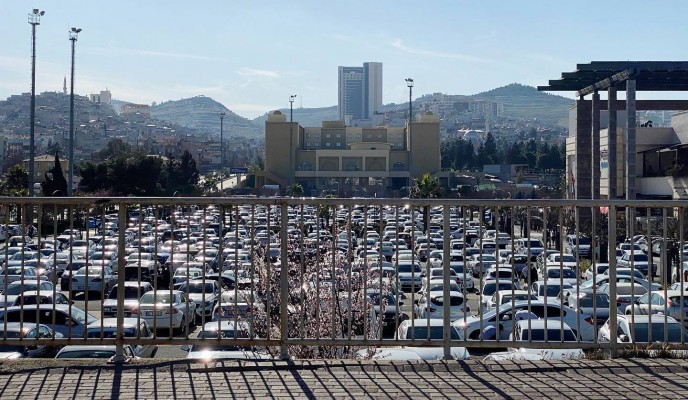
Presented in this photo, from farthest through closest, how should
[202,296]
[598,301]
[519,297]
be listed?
[598,301]
[519,297]
[202,296]

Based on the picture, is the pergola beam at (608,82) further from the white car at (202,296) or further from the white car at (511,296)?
the white car at (511,296)

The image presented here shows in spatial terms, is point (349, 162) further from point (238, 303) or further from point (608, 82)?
point (238, 303)

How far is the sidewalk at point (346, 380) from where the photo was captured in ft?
15.7

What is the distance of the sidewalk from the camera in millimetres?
4793

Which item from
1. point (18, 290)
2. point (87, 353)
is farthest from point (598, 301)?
point (18, 290)

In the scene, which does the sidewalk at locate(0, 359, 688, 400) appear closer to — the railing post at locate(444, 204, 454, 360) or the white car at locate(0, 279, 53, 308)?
the railing post at locate(444, 204, 454, 360)

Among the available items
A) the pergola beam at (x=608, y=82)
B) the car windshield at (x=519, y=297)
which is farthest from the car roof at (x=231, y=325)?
the pergola beam at (x=608, y=82)

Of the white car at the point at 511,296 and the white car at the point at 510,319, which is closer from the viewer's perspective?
the white car at the point at 511,296

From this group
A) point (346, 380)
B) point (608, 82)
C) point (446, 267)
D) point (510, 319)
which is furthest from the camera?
point (608, 82)

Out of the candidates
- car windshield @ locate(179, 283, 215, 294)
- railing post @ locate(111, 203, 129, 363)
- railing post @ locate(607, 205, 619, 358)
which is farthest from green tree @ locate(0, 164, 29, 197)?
railing post @ locate(607, 205, 619, 358)

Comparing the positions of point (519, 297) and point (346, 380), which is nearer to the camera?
point (346, 380)

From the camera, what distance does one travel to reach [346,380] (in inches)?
199

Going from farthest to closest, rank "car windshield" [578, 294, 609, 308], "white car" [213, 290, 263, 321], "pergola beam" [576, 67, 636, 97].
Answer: "pergola beam" [576, 67, 636, 97] < "car windshield" [578, 294, 609, 308] < "white car" [213, 290, 263, 321]

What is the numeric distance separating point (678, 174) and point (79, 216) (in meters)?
43.1
